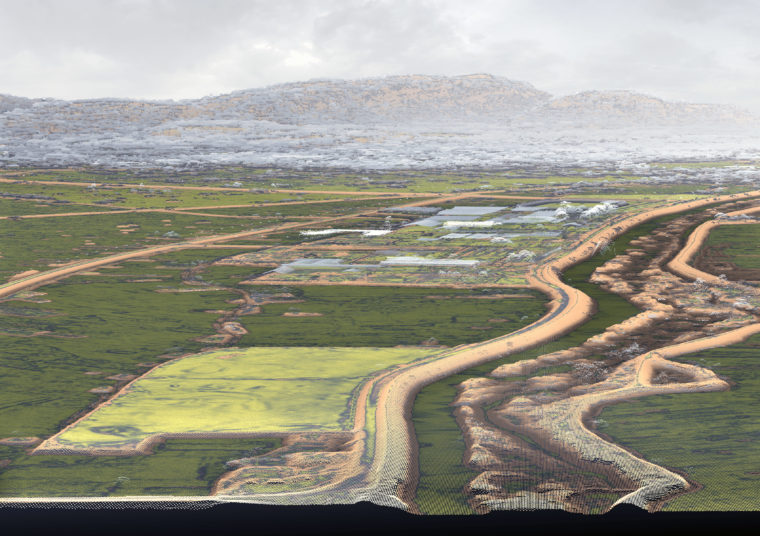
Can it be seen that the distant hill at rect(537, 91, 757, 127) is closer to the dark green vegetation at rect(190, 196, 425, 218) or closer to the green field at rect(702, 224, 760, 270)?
the dark green vegetation at rect(190, 196, 425, 218)

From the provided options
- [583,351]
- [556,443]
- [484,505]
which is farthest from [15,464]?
[583,351]

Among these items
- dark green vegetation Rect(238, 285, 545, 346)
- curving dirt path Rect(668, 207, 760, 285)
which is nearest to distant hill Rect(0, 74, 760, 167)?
curving dirt path Rect(668, 207, 760, 285)

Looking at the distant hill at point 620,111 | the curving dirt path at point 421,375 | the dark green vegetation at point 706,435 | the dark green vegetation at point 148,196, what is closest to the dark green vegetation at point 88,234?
the dark green vegetation at point 148,196

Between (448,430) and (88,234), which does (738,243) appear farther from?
(88,234)

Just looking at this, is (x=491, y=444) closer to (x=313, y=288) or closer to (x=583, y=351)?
(x=583, y=351)

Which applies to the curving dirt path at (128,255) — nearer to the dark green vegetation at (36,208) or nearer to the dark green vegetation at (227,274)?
the dark green vegetation at (227,274)
